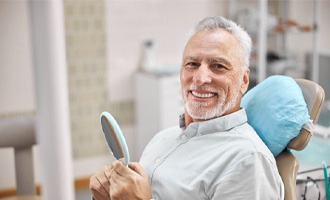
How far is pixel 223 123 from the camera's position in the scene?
1.36m

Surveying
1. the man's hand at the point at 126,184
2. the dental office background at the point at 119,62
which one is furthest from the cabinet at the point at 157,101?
the man's hand at the point at 126,184

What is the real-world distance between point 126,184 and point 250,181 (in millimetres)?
335

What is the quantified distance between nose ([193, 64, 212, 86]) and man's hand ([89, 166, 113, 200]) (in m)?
0.38

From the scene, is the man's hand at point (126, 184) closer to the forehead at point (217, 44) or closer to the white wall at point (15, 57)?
the forehead at point (217, 44)

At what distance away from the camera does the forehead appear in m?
1.35

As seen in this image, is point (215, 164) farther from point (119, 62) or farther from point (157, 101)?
point (119, 62)

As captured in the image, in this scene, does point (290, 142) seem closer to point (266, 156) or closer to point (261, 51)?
point (266, 156)

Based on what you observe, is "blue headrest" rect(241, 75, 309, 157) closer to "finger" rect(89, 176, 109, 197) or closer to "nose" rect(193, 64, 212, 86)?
"nose" rect(193, 64, 212, 86)

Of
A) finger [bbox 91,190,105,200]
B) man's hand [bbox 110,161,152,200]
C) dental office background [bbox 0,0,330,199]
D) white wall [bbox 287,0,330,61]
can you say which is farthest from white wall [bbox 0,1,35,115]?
white wall [bbox 287,0,330,61]

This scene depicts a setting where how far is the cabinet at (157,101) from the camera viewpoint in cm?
335

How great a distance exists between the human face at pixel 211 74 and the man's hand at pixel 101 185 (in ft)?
1.14

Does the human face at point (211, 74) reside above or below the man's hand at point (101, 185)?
above

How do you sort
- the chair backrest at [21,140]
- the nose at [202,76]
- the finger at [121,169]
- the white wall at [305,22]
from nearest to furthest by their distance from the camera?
the finger at [121,169] → the nose at [202,76] → the chair backrest at [21,140] → the white wall at [305,22]

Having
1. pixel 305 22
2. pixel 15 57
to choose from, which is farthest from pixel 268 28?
pixel 15 57
